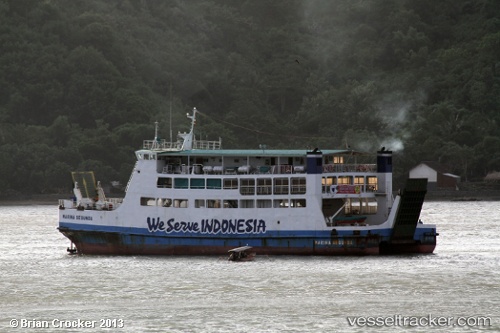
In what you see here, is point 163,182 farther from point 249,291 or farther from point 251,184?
point 249,291

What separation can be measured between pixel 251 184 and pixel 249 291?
1401 centimetres

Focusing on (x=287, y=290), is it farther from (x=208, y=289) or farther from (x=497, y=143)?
(x=497, y=143)

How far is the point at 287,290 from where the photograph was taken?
66.6 m

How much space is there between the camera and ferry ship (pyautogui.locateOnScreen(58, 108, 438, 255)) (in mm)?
78062

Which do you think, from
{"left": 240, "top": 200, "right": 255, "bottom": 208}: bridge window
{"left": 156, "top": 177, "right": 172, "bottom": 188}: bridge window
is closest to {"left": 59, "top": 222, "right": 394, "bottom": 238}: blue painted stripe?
{"left": 240, "top": 200, "right": 255, "bottom": 208}: bridge window

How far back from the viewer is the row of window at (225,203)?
78750 mm

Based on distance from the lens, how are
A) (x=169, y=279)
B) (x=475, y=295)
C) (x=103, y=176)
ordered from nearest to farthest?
(x=475, y=295), (x=169, y=279), (x=103, y=176)

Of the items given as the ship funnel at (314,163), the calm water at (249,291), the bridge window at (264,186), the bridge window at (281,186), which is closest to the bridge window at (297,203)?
the bridge window at (281,186)

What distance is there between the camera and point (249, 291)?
219 feet

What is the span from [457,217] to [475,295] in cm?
6856

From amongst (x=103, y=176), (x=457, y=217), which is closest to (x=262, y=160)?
(x=457, y=217)

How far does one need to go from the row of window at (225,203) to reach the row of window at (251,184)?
22.2 inches

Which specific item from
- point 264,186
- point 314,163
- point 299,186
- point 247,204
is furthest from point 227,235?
point 314,163

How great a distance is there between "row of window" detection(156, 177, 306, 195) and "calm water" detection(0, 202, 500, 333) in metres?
4.22
